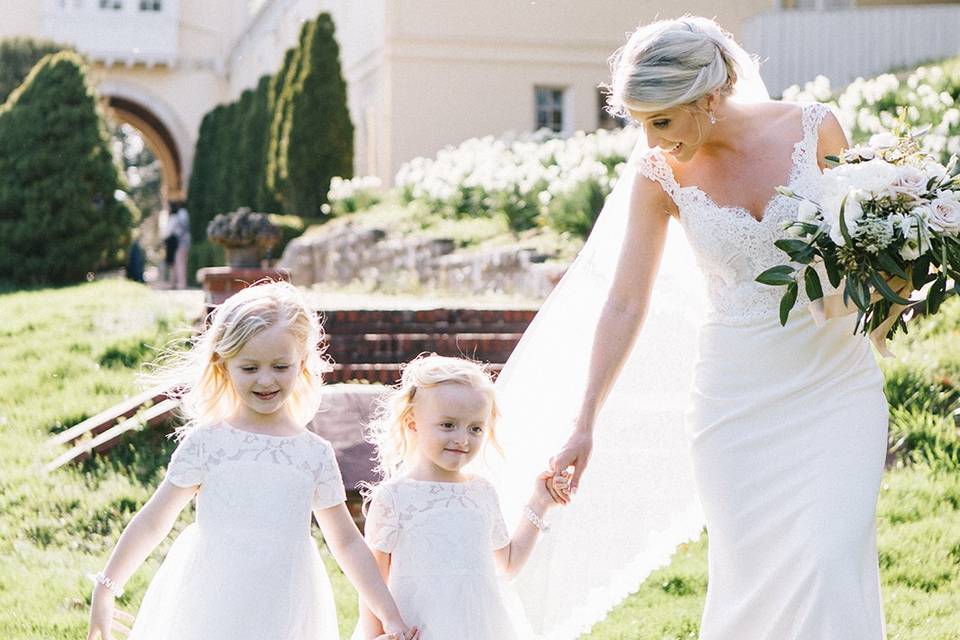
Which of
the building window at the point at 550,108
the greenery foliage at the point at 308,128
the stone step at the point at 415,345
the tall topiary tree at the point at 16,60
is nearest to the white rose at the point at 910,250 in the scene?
the stone step at the point at 415,345

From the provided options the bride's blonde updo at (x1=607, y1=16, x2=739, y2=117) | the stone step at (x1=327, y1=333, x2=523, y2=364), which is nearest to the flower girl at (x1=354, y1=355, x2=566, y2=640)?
the bride's blonde updo at (x1=607, y1=16, x2=739, y2=117)

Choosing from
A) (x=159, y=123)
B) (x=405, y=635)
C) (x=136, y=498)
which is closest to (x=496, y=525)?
(x=405, y=635)

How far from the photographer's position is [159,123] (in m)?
42.1

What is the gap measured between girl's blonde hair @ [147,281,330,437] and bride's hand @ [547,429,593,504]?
2.26 ft

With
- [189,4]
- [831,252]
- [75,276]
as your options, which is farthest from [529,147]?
[189,4]

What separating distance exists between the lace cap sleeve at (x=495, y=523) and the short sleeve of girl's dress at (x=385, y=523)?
0.84ft

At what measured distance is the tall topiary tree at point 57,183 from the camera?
18359 mm

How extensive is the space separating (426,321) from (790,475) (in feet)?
20.2

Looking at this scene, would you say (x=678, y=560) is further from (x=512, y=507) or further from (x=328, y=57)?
(x=328, y=57)

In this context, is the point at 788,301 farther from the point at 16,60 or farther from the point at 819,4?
the point at 16,60

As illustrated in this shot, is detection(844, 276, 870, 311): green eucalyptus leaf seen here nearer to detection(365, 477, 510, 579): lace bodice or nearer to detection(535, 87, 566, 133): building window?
detection(365, 477, 510, 579): lace bodice

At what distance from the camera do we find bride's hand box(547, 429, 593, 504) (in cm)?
385

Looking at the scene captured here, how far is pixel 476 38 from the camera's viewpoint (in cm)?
2473

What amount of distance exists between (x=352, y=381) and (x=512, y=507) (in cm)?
476
